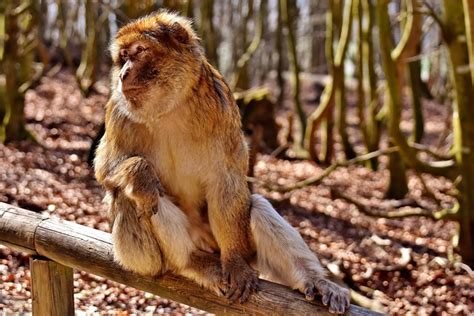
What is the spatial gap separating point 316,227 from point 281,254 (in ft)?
13.0

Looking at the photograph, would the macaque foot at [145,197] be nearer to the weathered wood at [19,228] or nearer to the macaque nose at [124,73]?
the macaque nose at [124,73]

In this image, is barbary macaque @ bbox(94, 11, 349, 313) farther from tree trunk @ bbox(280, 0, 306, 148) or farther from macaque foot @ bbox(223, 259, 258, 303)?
tree trunk @ bbox(280, 0, 306, 148)

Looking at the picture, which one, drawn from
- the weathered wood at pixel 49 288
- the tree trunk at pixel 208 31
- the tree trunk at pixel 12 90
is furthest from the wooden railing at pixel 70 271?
the tree trunk at pixel 208 31

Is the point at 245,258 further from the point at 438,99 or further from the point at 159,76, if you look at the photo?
the point at 438,99

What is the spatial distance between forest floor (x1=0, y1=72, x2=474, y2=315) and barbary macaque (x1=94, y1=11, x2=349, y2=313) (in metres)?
1.42

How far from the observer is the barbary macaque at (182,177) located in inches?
146

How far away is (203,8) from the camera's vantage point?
1392 centimetres

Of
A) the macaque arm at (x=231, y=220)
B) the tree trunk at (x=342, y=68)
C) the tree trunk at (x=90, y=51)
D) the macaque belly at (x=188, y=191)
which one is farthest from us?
the tree trunk at (x=90, y=51)

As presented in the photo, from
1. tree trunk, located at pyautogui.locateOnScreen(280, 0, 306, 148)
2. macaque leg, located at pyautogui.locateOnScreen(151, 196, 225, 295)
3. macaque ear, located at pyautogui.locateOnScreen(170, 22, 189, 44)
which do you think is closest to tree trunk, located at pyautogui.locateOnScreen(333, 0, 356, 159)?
tree trunk, located at pyautogui.locateOnScreen(280, 0, 306, 148)

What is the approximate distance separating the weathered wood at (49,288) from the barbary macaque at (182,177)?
18.7 inches

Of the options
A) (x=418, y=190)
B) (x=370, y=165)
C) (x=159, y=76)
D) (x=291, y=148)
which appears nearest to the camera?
(x=159, y=76)

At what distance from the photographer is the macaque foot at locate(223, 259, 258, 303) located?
359 centimetres

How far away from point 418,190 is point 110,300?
581 centimetres

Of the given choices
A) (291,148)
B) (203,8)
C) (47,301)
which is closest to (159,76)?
(47,301)
